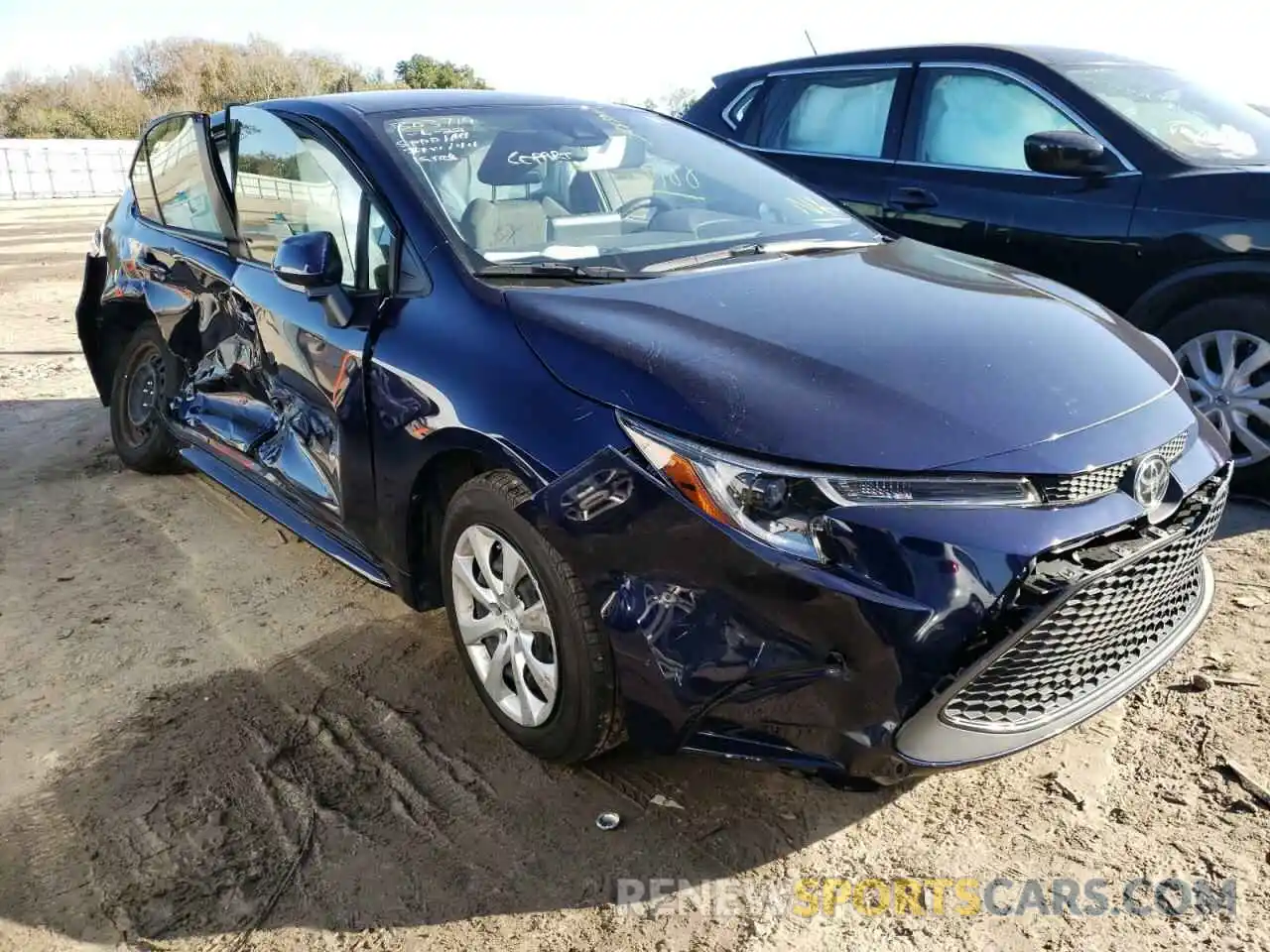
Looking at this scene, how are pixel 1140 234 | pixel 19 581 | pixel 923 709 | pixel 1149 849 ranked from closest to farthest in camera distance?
→ pixel 923 709
pixel 1149 849
pixel 19 581
pixel 1140 234

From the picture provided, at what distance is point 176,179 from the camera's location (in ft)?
14.1

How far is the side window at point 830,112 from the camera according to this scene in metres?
5.09

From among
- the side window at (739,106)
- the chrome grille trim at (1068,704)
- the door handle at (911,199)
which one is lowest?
the chrome grille trim at (1068,704)

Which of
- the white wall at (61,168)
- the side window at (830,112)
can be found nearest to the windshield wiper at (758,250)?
the side window at (830,112)

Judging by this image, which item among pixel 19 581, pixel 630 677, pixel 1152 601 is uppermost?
pixel 1152 601

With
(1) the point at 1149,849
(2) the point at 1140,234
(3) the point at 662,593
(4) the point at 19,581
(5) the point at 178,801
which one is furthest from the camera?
(2) the point at 1140,234

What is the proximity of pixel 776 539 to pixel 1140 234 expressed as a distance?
3.01m

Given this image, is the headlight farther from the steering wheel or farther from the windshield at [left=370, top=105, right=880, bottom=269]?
the steering wheel

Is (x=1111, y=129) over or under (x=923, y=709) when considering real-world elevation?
over

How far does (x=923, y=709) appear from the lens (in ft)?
6.47

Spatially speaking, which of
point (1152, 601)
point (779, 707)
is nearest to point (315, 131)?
point (779, 707)

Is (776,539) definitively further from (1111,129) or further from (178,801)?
(1111,129)

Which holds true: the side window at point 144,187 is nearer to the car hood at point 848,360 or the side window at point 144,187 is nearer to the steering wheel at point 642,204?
the steering wheel at point 642,204

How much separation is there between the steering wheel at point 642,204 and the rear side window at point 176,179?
1616 mm
